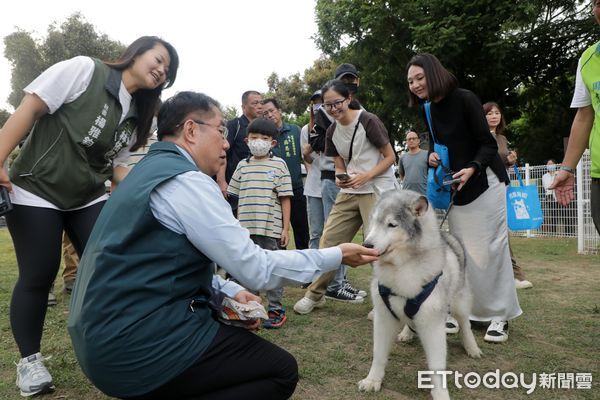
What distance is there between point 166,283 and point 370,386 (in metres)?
1.82

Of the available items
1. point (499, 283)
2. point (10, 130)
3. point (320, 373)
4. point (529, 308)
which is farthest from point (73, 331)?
point (529, 308)

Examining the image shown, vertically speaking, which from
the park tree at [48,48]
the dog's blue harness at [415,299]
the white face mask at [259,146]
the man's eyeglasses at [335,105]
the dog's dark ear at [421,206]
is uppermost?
the park tree at [48,48]

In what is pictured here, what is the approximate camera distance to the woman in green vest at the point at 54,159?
2820 mm

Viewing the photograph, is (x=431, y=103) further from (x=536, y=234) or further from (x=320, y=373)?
(x=536, y=234)

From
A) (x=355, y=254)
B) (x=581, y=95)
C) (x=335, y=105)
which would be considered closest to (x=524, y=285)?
(x=581, y=95)

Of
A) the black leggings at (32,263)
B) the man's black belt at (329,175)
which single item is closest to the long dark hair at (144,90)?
the black leggings at (32,263)

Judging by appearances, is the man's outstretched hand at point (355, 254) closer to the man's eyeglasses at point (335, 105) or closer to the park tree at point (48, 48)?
the man's eyeglasses at point (335, 105)

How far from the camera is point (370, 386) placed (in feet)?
10.1

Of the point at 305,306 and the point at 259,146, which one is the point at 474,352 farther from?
the point at 259,146

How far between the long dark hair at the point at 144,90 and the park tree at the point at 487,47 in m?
13.0

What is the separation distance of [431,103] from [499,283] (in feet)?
5.80

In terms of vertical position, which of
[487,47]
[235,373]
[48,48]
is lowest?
[235,373]

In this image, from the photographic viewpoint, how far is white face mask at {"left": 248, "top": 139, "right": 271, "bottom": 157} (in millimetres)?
4598

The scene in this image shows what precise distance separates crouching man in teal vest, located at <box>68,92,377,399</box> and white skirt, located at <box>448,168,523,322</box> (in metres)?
2.45
